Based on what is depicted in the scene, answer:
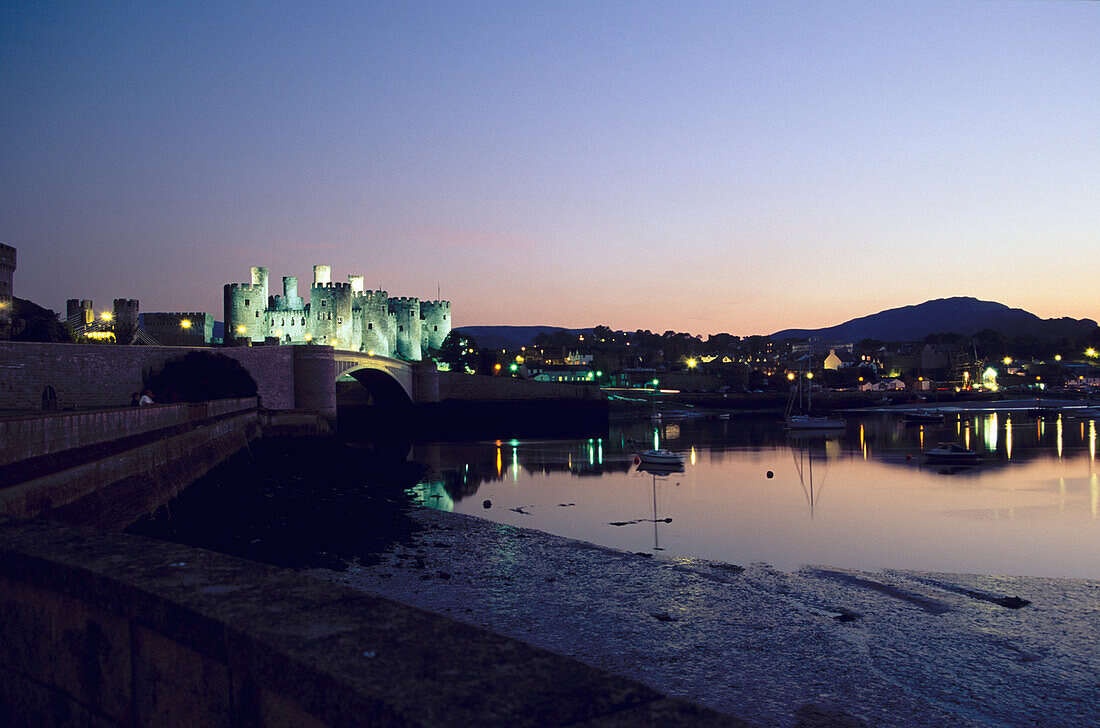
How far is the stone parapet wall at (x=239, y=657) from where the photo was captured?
1719 mm

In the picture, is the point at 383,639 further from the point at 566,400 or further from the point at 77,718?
the point at 566,400

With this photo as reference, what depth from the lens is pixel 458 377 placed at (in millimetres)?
70812

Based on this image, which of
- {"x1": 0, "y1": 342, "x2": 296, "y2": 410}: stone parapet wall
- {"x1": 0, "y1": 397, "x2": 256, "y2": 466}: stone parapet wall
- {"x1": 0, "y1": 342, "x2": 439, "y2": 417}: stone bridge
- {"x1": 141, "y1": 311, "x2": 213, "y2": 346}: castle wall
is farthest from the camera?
{"x1": 141, "y1": 311, "x2": 213, "y2": 346}: castle wall

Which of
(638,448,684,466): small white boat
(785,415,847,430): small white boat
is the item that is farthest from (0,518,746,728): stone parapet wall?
(785,415,847,430): small white boat

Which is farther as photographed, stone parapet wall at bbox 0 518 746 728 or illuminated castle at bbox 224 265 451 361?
illuminated castle at bbox 224 265 451 361

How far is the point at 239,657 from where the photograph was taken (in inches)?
80.4

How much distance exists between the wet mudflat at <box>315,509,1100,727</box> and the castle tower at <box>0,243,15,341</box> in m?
35.6

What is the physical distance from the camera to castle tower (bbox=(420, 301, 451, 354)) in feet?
300

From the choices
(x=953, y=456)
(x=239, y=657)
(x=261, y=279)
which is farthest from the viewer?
(x=261, y=279)

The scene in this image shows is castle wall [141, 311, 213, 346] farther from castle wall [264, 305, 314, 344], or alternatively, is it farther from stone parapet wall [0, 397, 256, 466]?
stone parapet wall [0, 397, 256, 466]

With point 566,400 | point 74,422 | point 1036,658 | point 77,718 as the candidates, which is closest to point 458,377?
point 566,400

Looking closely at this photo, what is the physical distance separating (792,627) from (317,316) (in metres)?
73.0

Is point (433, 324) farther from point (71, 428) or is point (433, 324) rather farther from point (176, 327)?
point (71, 428)

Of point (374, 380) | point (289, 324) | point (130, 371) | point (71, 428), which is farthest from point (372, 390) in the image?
point (71, 428)
